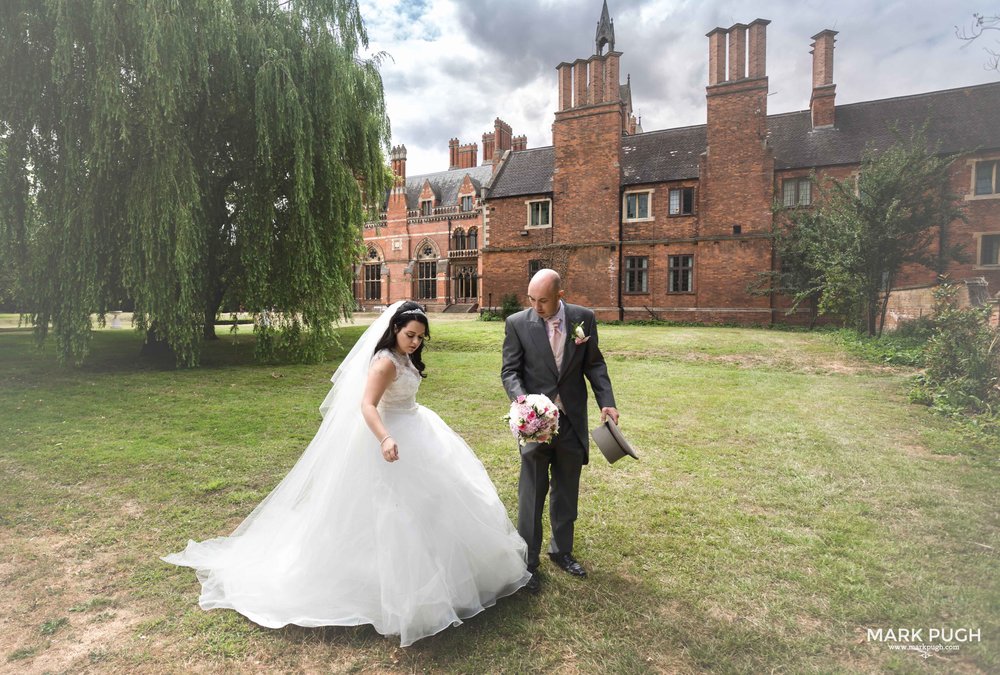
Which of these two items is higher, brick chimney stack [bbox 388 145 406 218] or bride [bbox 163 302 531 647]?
brick chimney stack [bbox 388 145 406 218]

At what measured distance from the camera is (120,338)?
18844mm

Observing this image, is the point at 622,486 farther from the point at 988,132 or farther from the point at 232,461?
the point at 988,132

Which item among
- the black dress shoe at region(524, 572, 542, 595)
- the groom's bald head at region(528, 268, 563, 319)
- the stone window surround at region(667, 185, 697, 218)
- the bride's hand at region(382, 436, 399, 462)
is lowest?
the black dress shoe at region(524, 572, 542, 595)

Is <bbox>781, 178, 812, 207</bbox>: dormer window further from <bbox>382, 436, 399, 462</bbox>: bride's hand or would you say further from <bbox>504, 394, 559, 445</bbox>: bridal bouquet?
<bbox>382, 436, 399, 462</bbox>: bride's hand

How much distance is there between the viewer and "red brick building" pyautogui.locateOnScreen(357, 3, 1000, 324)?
2455cm

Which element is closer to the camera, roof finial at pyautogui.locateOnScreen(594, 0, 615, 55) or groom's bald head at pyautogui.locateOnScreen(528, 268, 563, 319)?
groom's bald head at pyautogui.locateOnScreen(528, 268, 563, 319)

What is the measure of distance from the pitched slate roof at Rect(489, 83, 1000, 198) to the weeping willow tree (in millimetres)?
19638

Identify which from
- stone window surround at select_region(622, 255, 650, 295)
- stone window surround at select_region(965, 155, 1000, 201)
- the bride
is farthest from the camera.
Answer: stone window surround at select_region(622, 255, 650, 295)

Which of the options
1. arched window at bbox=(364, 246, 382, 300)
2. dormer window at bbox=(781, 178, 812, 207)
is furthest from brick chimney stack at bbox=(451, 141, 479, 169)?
dormer window at bbox=(781, 178, 812, 207)

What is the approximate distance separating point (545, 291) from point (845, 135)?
98.2ft

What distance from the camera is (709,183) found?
26.6 meters

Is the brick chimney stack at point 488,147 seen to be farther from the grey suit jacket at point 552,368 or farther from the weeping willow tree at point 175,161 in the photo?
the grey suit jacket at point 552,368

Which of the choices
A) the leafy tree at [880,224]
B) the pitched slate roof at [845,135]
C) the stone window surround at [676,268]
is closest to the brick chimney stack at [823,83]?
the pitched slate roof at [845,135]

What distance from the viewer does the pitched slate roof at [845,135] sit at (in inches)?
949
